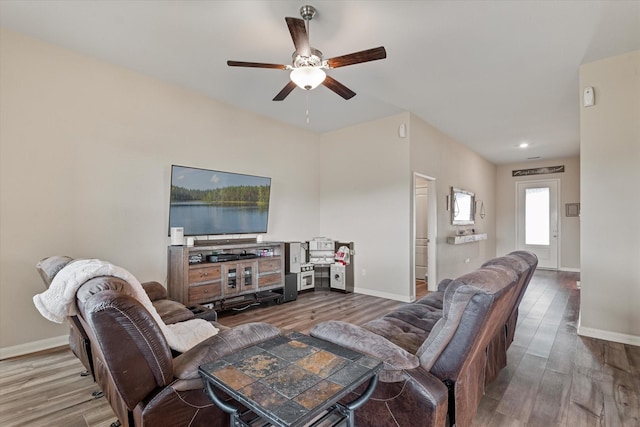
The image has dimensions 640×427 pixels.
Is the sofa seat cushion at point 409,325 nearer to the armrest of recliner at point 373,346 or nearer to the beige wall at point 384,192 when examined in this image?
the armrest of recliner at point 373,346

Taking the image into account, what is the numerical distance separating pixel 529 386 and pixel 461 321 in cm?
143

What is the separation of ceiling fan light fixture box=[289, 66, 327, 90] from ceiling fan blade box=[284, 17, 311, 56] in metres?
0.11

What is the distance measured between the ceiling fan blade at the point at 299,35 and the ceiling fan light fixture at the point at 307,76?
0.37 ft

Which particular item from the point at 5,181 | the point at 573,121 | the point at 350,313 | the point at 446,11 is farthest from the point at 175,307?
the point at 573,121

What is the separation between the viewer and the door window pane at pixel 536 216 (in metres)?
7.92

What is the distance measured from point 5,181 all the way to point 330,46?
320 cm

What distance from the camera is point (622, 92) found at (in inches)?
119

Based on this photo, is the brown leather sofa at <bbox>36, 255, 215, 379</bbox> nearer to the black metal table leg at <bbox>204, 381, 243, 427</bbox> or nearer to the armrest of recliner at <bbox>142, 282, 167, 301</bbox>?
the armrest of recliner at <bbox>142, 282, 167, 301</bbox>

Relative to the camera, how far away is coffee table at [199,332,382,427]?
3.12ft

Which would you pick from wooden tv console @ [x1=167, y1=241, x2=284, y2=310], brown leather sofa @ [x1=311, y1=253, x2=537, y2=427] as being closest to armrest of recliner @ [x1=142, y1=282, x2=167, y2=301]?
wooden tv console @ [x1=167, y1=241, x2=284, y2=310]

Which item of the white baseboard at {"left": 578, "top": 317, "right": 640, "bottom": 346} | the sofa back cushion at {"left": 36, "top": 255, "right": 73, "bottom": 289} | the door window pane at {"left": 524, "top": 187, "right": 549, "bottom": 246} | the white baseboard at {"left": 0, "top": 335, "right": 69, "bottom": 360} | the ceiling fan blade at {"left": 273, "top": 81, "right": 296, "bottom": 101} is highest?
the ceiling fan blade at {"left": 273, "top": 81, "right": 296, "bottom": 101}

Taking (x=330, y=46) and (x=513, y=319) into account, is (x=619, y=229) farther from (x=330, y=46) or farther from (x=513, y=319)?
(x=330, y=46)

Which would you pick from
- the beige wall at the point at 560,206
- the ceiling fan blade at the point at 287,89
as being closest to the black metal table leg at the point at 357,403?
the ceiling fan blade at the point at 287,89

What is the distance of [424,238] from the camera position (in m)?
6.20
